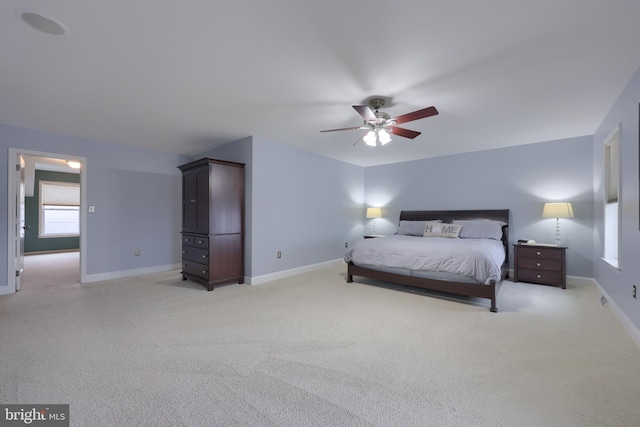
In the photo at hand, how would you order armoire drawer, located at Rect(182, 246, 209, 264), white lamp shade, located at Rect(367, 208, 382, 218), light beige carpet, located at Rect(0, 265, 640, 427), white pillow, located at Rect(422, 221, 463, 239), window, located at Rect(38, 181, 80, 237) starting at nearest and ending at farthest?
light beige carpet, located at Rect(0, 265, 640, 427), armoire drawer, located at Rect(182, 246, 209, 264), white pillow, located at Rect(422, 221, 463, 239), white lamp shade, located at Rect(367, 208, 382, 218), window, located at Rect(38, 181, 80, 237)

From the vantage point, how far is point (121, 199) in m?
4.85

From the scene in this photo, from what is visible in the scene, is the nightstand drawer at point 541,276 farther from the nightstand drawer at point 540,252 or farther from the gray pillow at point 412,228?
the gray pillow at point 412,228

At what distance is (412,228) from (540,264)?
202 cm

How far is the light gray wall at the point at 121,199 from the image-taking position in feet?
13.1

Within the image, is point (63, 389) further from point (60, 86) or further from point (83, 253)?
point (83, 253)

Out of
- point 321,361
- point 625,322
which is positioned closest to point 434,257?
point 625,322

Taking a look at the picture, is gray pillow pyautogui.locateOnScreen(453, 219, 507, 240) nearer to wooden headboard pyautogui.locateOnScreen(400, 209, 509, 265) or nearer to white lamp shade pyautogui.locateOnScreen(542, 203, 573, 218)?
wooden headboard pyautogui.locateOnScreen(400, 209, 509, 265)

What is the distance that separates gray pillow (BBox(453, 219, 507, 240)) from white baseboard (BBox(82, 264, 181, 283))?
215 inches

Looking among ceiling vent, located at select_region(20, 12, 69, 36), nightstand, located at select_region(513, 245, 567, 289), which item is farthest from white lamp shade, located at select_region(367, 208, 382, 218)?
ceiling vent, located at select_region(20, 12, 69, 36)

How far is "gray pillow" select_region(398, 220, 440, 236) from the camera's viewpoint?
5.32 metres

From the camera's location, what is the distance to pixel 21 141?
389 cm

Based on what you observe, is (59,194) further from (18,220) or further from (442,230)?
(442,230)

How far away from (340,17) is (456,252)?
2875 mm

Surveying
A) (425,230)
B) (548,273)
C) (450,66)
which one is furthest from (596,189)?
(450,66)
